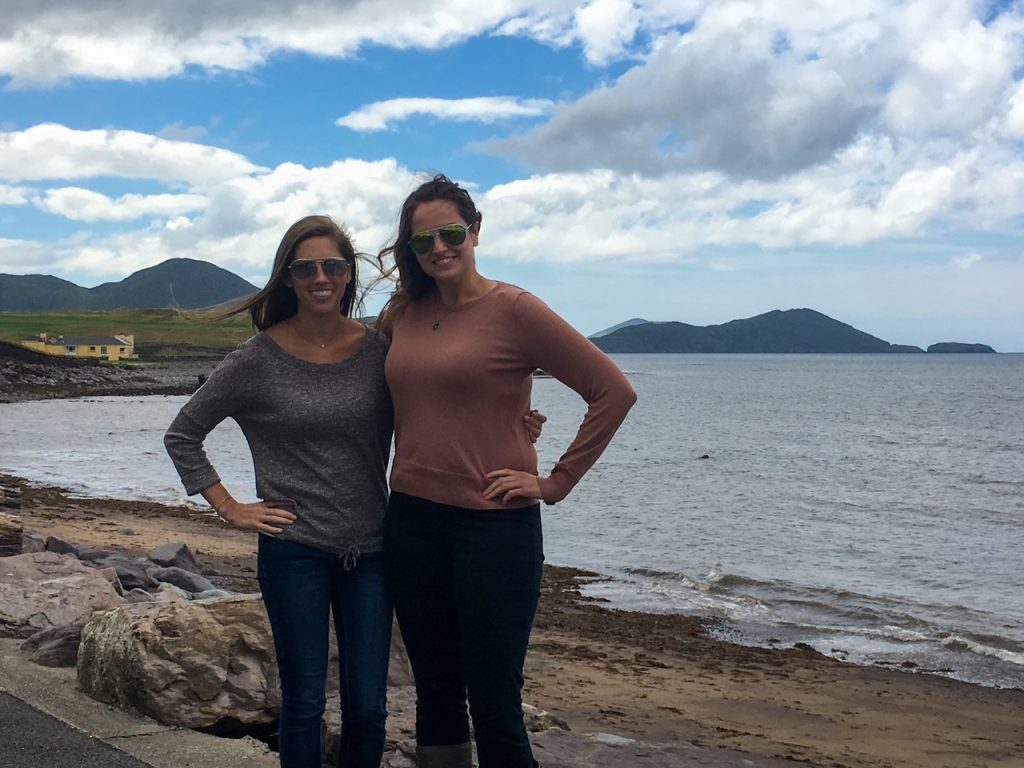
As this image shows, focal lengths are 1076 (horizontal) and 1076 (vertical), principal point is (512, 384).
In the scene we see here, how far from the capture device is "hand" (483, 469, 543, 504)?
3.11 m

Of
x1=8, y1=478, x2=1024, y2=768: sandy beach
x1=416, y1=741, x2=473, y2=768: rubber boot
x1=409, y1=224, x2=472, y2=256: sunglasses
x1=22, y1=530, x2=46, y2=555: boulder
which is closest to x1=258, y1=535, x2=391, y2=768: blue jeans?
x1=416, y1=741, x2=473, y2=768: rubber boot

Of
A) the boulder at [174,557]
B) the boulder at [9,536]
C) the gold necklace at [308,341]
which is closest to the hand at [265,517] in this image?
the gold necklace at [308,341]

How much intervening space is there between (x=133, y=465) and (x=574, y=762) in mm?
30651

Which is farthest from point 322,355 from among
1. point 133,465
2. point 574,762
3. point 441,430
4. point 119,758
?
point 133,465

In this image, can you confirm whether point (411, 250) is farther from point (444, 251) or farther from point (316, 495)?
point (316, 495)

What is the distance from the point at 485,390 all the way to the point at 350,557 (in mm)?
667

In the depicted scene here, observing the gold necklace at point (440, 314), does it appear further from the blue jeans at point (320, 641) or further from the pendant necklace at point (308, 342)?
the blue jeans at point (320, 641)

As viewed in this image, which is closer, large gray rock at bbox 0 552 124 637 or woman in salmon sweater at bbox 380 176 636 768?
woman in salmon sweater at bbox 380 176 636 768

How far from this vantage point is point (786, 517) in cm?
2648

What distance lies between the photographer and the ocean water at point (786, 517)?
15.1 meters

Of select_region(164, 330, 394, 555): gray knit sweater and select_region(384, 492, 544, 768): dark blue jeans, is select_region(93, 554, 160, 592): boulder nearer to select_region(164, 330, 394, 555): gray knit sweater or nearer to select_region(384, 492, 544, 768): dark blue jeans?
select_region(164, 330, 394, 555): gray knit sweater

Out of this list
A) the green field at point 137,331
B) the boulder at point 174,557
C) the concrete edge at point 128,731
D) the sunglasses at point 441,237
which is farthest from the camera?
the green field at point 137,331

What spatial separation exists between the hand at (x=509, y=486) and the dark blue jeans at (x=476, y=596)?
0.20 ft

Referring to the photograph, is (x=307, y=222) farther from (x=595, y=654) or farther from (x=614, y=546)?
(x=614, y=546)
